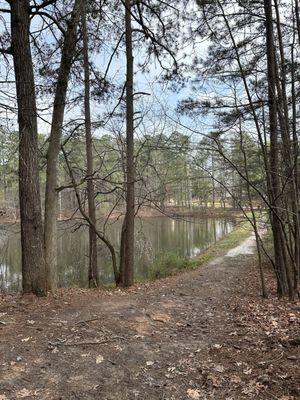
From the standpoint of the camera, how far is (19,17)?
5316mm

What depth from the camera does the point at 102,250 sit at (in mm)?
11781

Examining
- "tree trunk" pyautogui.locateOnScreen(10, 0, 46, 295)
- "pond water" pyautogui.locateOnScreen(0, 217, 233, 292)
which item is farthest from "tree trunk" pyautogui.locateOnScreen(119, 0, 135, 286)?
"tree trunk" pyautogui.locateOnScreen(10, 0, 46, 295)

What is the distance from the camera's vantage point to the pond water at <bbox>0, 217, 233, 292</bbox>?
12.2m

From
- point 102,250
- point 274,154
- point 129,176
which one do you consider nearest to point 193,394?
point 274,154

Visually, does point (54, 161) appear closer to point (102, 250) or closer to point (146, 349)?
point (146, 349)

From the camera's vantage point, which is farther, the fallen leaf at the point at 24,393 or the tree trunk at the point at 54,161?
the tree trunk at the point at 54,161

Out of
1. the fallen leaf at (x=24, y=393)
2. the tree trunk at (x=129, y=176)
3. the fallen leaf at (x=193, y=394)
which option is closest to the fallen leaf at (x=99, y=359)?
the fallen leaf at (x=24, y=393)

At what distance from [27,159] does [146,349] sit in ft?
10.9

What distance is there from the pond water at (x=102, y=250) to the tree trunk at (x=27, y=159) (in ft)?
9.32

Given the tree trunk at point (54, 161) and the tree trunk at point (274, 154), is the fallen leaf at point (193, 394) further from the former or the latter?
the tree trunk at point (54, 161)

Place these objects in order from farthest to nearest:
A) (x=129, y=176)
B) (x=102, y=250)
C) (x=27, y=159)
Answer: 1. (x=102, y=250)
2. (x=129, y=176)
3. (x=27, y=159)

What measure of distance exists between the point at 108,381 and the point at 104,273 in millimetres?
11061

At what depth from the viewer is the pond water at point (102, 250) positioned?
40.0 ft

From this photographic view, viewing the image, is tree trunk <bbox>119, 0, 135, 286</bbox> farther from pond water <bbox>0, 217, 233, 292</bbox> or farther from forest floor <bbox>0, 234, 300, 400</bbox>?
forest floor <bbox>0, 234, 300, 400</bbox>
